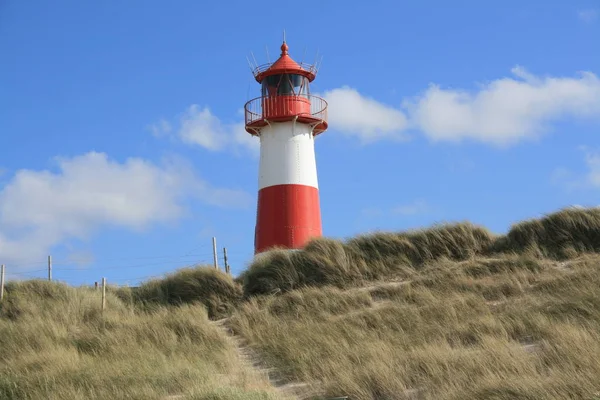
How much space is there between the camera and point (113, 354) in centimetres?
991

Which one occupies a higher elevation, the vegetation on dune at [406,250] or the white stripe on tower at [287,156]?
the white stripe on tower at [287,156]

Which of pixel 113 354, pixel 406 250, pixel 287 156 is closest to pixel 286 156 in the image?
pixel 287 156

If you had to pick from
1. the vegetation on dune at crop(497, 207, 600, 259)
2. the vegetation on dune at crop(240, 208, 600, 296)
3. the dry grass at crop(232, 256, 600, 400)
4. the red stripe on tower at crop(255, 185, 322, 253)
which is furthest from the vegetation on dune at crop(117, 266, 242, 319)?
the vegetation on dune at crop(497, 207, 600, 259)

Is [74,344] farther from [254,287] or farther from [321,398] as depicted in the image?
[321,398]

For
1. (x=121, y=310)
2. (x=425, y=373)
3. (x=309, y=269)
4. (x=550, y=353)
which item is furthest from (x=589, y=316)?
(x=121, y=310)

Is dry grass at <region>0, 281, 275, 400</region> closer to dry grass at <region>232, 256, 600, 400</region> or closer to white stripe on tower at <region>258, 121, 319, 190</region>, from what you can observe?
dry grass at <region>232, 256, 600, 400</region>

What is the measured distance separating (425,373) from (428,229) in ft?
20.2

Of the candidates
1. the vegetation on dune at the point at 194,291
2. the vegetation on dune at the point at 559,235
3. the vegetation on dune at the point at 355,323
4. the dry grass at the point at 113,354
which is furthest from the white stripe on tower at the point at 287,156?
the vegetation on dune at the point at 559,235

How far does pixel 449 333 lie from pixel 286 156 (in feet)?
31.0

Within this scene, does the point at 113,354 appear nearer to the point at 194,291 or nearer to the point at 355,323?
the point at 355,323

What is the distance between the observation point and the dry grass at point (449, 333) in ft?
24.1

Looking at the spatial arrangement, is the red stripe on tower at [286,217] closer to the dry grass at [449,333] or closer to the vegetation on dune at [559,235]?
the dry grass at [449,333]

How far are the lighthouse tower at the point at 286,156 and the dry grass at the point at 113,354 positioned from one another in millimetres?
4824

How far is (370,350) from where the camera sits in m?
8.77
